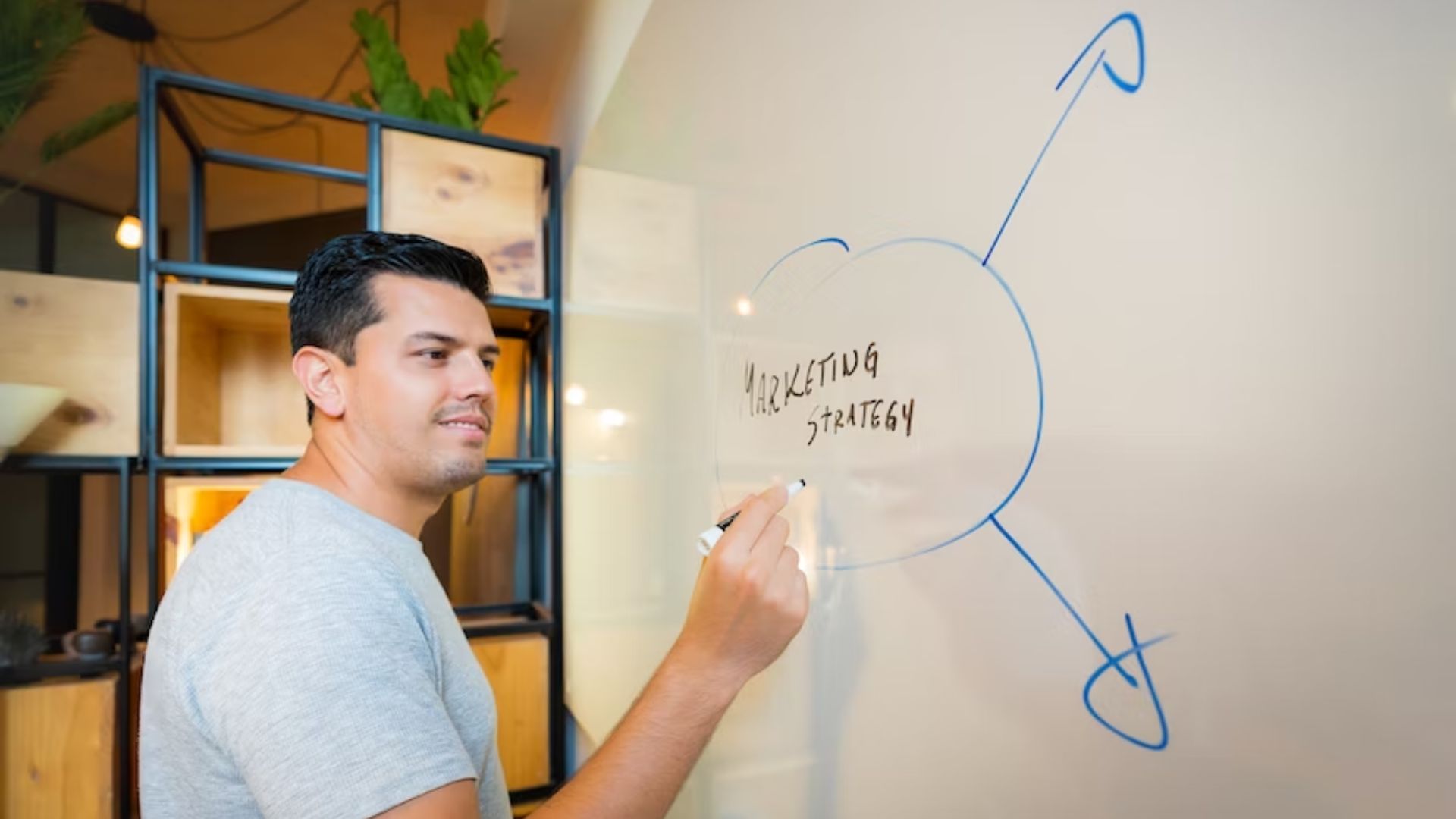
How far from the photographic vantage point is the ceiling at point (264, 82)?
84.5 inches

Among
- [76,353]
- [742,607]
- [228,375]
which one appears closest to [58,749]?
[76,353]

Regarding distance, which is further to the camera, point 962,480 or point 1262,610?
point 962,480

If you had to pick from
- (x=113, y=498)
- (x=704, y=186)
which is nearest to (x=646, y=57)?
(x=704, y=186)

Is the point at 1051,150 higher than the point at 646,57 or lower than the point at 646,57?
lower

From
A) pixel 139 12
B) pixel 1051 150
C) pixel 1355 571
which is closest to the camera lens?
pixel 1355 571

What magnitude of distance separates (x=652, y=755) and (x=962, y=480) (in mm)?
295

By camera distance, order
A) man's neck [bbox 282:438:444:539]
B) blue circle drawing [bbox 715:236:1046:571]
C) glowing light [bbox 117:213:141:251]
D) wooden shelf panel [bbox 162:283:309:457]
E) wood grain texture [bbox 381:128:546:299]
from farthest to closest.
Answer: glowing light [bbox 117:213:141:251] < wood grain texture [bbox 381:128:546:299] < wooden shelf panel [bbox 162:283:309:457] < man's neck [bbox 282:438:444:539] < blue circle drawing [bbox 715:236:1046:571]

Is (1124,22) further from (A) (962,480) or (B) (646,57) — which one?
(B) (646,57)

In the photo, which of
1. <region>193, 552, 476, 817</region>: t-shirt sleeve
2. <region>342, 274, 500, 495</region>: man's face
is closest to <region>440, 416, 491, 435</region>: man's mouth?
<region>342, 274, 500, 495</region>: man's face

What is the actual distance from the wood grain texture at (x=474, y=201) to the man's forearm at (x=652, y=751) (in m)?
1.20

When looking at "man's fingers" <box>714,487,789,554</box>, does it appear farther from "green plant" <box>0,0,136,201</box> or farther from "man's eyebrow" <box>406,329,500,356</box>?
"green plant" <box>0,0,136,201</box>

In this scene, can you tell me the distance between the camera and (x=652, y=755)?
53 centimetres

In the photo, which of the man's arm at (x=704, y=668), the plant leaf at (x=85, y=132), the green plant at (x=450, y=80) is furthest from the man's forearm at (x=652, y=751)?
the plant leaf at (x=85, y=132)

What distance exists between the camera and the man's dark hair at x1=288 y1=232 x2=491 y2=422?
2.48 feet
